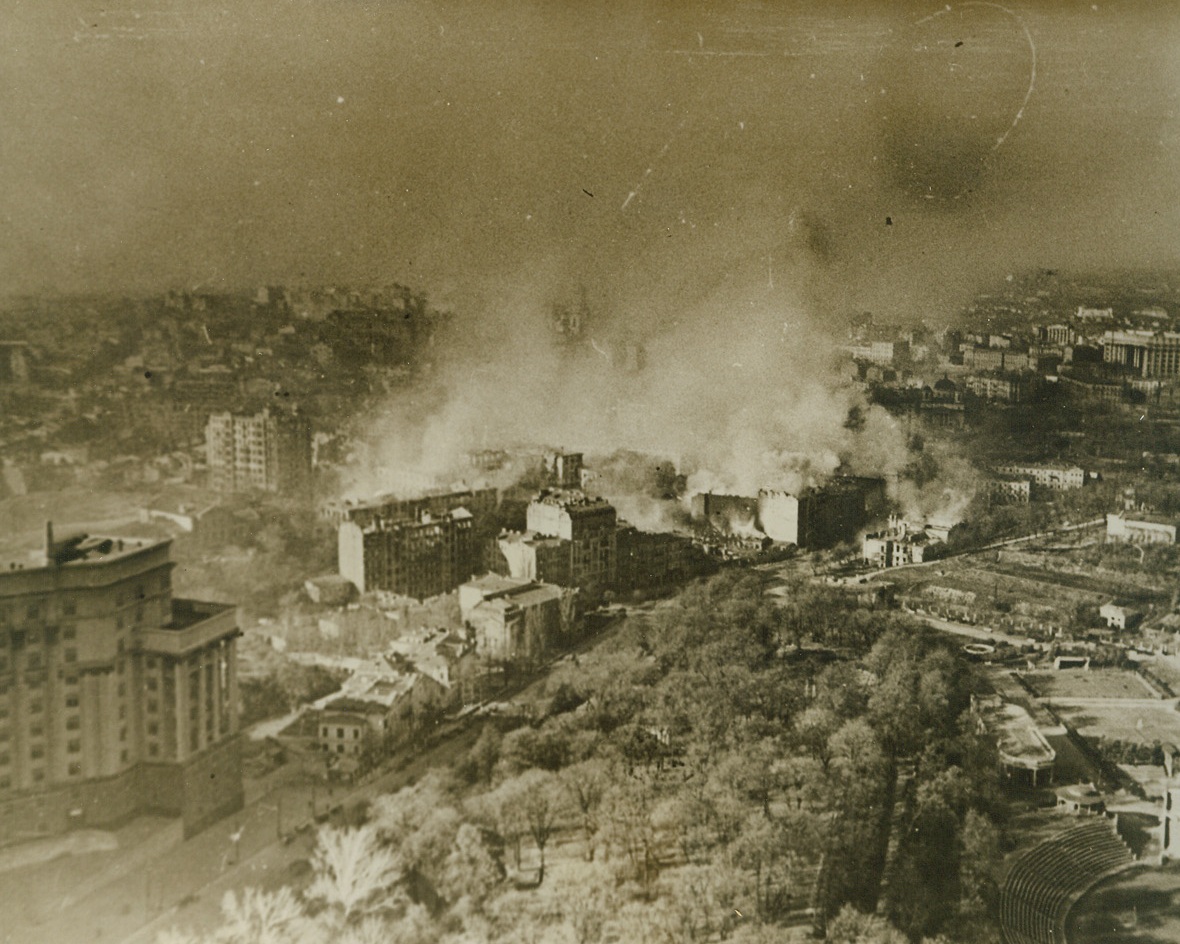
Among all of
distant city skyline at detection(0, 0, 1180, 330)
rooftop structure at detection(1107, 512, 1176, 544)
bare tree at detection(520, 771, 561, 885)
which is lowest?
bare tree at detection(520, 771, 561, 885)

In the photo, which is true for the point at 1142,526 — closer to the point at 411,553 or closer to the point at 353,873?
the point at 411,553

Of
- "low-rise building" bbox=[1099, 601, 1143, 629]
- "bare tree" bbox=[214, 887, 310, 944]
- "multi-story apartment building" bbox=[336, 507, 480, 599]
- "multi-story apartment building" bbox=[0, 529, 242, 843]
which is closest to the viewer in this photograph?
"multi-story apartment building" bbox=[0, 529, 242, 843]

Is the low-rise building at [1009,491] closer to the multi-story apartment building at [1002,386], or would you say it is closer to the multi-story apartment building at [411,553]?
the multi-story apartment building at [1002,386]

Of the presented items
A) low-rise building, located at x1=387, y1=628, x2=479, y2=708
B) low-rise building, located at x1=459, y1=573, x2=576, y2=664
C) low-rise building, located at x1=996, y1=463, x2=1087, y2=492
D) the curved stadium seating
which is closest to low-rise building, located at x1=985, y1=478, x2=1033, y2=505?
low-rise building, located at x1=996, y1=463, x2=1087, y2=492

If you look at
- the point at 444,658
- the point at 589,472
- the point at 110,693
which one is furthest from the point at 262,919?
the point at 589,472

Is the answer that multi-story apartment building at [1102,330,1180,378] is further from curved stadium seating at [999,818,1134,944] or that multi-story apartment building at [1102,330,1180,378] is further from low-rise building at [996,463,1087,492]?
curved stadium seating at [999,818,1134,944]

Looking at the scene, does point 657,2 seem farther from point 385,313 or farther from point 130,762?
point 130,762

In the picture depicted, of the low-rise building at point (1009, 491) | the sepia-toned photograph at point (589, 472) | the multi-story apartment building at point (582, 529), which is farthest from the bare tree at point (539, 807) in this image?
the low-rise building at point (1009, 491)

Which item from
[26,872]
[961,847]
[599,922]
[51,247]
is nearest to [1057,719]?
[961,847]
